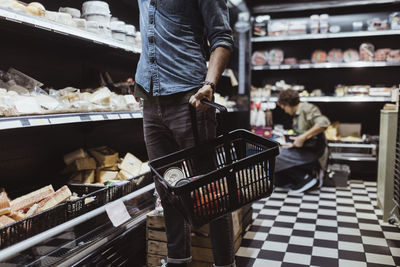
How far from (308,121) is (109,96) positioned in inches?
116

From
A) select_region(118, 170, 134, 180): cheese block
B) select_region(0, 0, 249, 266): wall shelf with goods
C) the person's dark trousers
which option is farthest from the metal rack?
select_region(118, 170, 134, 180): cheese block

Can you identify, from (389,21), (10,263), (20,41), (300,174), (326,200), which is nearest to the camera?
(10,263)

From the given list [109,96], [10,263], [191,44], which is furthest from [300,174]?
[10,263]

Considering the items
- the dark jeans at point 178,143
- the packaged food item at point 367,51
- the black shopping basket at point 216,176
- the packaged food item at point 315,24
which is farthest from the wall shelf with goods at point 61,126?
the packaged food item at point 367,51

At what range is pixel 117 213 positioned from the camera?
6.69ft

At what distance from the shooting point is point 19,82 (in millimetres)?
1978

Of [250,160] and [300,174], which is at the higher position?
[250,160]

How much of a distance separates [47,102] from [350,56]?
442 cm

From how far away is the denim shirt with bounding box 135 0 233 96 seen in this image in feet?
4.96

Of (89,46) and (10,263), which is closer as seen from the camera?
(10,263)

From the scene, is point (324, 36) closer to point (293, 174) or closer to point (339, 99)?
point (339, 99)

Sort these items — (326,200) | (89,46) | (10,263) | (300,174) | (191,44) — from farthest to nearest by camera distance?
1. (300,174)
2. (326,200)
3. (89,46)
4. (191,44)
5. (10,263)

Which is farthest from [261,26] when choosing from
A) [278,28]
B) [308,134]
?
[308,134]

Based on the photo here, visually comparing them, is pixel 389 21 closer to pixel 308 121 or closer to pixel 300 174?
pixel 308 121
